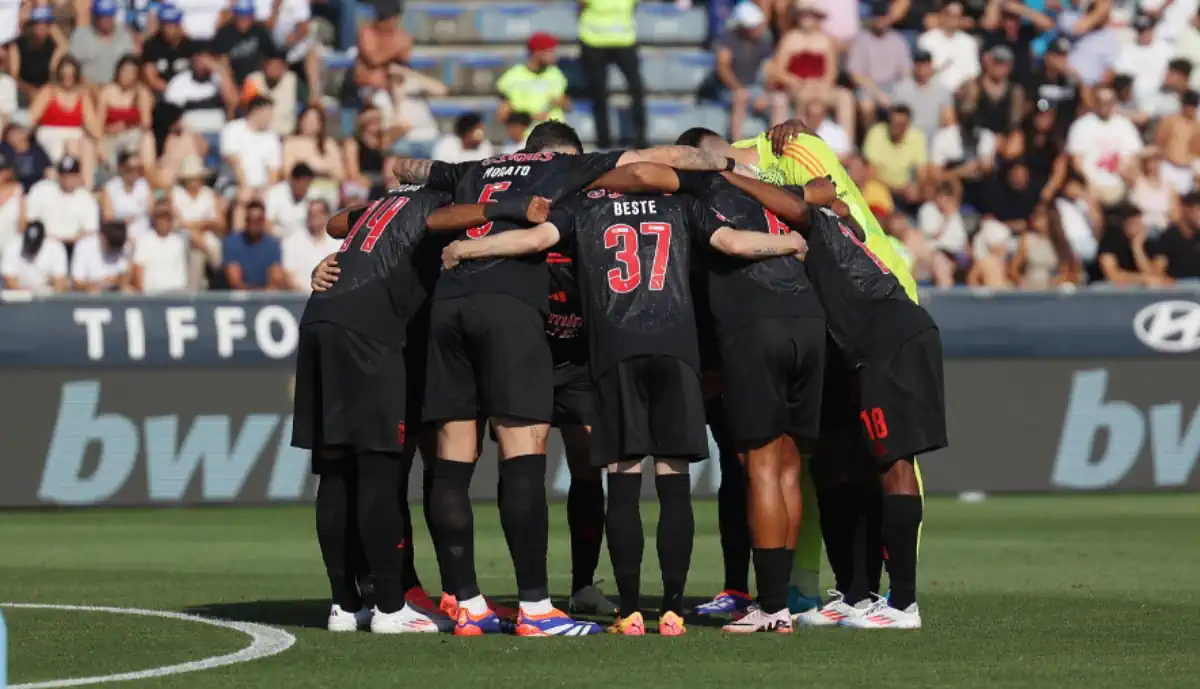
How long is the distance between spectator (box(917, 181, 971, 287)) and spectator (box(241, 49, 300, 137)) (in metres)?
6.33

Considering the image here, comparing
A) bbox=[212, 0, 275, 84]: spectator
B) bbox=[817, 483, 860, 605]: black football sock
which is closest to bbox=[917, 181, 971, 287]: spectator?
bbox=[212, 0, 275, 84]: spectator

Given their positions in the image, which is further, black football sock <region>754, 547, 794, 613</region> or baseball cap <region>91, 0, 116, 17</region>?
baseball cap <region>91, 0, 116, 17</region>

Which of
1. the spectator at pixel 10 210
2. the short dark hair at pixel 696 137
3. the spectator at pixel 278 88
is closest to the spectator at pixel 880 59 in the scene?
the spectator at pixel 278 88

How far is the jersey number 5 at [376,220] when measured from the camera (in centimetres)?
956

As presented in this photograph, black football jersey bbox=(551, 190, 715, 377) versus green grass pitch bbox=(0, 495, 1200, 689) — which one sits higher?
black football jersey bbox=(551, 190, 715, 377)

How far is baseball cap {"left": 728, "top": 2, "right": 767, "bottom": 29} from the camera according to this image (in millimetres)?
23188

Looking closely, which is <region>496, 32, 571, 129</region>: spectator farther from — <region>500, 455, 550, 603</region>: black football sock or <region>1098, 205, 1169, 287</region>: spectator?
<region>500, 455, 550, 603</region>: black football sock

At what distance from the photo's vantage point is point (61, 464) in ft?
55.8

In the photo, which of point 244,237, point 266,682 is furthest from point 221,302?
point 266,682

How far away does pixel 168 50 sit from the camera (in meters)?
22.0

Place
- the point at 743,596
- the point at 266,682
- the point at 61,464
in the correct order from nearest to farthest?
the point at 266,682 → the point at 743,596 → the point at 61,464

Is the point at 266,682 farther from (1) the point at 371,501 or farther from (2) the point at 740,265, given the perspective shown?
(2) the point at 740,265

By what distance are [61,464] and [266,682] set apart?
9852mm

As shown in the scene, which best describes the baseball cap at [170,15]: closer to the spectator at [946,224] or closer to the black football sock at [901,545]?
the spectator at [946,224]
